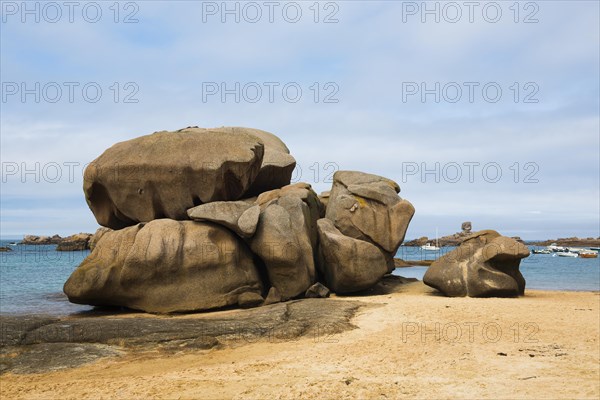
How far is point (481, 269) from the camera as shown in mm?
18562

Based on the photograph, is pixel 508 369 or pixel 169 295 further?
pixel 169 295

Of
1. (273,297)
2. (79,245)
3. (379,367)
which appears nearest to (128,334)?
(379,367)

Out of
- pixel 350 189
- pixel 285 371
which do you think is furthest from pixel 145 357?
pixel 350 189

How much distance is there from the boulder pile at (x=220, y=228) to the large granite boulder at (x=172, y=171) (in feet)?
0.11

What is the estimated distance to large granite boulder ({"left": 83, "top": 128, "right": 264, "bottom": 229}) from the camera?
62.7 ft

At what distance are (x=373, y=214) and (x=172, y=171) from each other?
23.8ft

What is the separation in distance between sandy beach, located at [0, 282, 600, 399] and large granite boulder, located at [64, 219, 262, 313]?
5.29 metres

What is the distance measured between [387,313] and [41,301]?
14895 mm

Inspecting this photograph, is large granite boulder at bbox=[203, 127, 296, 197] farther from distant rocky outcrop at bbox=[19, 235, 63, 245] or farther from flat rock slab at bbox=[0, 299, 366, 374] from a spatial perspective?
distant rocky outcrop at bbox=[19, 235, 63, 245]

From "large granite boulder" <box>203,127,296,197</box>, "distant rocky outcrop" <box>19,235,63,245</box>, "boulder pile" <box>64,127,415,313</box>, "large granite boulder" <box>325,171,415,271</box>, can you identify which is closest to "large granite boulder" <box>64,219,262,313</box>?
"boulder pile" <box>64,127,415,313</box>

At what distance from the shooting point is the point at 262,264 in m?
19.1

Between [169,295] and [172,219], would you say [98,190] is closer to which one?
[172,219]

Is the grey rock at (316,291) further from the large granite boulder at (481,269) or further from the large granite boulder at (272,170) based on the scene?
the large granite boulder at (272,170)

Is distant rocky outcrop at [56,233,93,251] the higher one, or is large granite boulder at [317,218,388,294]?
large granite boulder at [317,218,388,294]
